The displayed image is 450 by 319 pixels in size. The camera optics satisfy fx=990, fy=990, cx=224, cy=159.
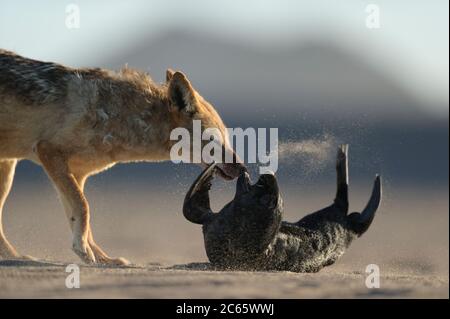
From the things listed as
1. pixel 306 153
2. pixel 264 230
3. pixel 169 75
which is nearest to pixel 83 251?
pixel 264 230

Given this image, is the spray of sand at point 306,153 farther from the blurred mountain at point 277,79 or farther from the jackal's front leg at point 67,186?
the blurred mountain at point 277,79

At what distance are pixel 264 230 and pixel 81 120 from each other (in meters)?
2.58

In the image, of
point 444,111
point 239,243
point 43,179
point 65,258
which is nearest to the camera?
point 239,243

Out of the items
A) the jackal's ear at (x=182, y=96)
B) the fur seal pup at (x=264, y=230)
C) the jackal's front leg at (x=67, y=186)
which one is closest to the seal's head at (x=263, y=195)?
the fur seal pup at (x=264, y=230)

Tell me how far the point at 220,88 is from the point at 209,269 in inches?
2465

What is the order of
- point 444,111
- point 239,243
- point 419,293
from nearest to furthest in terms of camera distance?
point 419,293
point 239,243
point 444,111

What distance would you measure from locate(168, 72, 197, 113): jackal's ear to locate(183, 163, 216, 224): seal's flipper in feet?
3.71

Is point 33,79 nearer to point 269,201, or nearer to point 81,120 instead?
point 81,120

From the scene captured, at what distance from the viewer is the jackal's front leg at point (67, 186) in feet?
34.4

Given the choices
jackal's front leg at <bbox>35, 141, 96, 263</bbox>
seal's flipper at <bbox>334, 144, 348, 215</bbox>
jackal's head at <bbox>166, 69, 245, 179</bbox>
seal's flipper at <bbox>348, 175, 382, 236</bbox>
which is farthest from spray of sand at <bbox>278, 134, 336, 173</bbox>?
jackal's front leg at <bbox>35, 141, 96, 263</bbox>

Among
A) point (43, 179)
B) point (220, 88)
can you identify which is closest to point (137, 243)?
point (43, 179)
